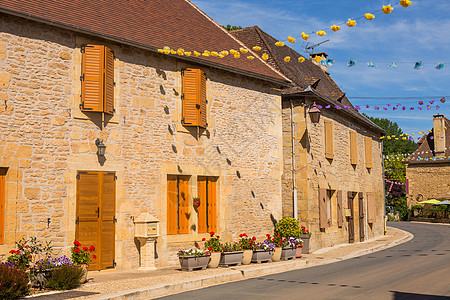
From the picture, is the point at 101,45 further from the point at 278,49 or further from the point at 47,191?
the point at 278,49

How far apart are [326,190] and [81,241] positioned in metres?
10.5

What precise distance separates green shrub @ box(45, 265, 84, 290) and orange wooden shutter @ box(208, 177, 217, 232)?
17.0 ft

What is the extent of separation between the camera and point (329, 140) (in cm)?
1892

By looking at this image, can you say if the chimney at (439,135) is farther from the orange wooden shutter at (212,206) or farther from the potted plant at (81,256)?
the potted plant at (81,256)

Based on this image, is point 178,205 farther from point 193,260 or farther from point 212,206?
point 193,260

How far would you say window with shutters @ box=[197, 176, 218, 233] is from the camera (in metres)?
13.5

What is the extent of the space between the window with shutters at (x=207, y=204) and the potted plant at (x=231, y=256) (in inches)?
47.3

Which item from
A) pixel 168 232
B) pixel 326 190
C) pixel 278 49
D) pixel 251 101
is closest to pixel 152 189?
pixel 168 232

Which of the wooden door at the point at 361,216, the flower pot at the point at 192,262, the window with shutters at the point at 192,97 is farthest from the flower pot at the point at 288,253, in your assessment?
the wooden door at the point at 361,216

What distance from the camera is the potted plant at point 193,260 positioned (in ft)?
37.2

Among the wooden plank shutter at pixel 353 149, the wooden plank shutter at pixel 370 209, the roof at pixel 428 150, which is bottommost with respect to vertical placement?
the wooden plank shutter at pixel 370 209

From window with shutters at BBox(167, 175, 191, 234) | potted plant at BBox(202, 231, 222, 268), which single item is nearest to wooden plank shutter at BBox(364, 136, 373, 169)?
potted plant at BBox(202, 231, 222, 268)

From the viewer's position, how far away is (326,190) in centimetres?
1856

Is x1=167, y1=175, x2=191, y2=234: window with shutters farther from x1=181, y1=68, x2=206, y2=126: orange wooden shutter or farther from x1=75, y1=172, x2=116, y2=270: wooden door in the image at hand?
x1=75, y1=172, x2=116, y2=270: wooden door
